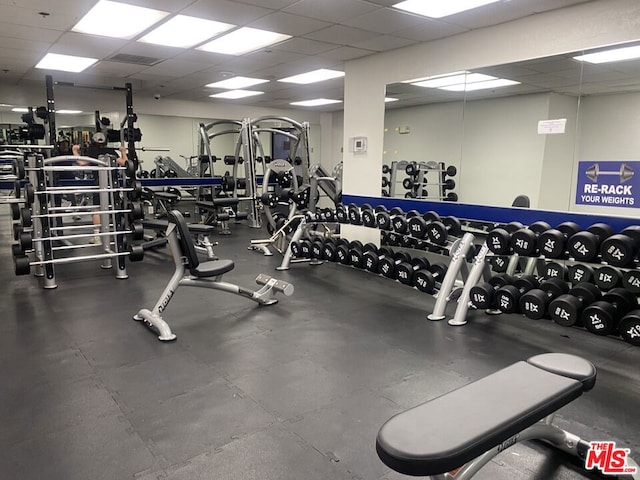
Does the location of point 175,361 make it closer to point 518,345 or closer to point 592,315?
point 518,345

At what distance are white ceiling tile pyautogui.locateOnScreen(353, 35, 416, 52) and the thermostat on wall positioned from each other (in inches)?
38.4

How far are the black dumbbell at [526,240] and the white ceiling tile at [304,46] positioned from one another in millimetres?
2726

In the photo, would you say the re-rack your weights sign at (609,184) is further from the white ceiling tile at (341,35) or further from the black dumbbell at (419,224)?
the white ceiling tile at (341,35)

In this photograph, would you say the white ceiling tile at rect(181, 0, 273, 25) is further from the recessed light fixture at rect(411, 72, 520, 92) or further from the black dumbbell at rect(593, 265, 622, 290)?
the black dumbbell at rect(593, 265, 622, 290)

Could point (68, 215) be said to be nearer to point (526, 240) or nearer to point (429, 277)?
point (429, 277)

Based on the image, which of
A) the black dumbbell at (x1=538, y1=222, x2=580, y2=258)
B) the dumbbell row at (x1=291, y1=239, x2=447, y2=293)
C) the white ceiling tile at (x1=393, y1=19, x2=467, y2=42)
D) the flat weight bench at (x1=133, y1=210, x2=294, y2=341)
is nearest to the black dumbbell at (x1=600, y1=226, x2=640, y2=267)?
the black dumbbell at (x1=538, y1=222, x2=580, y2=258)

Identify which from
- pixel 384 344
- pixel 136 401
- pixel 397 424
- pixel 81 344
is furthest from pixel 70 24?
pixel 397 424

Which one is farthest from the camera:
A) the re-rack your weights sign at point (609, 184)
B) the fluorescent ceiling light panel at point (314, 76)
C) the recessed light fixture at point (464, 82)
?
the fluorescent ceiling light panel at point (314, 76)

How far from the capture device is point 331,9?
342 cm

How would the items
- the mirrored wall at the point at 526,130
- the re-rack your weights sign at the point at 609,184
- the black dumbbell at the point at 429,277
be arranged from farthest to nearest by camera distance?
the black dumbbell at the point at 429,277 → the mirrored wall at the point at 526,130 → the re-rack your weights sign at the point at 609,184

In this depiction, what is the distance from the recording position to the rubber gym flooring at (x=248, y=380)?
170cm

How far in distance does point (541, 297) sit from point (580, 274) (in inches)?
15.0

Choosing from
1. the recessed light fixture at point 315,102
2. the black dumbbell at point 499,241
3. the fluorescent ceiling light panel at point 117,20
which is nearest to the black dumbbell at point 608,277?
the black dumbbell at point 499,241

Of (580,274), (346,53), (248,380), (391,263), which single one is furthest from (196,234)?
(580,274)
